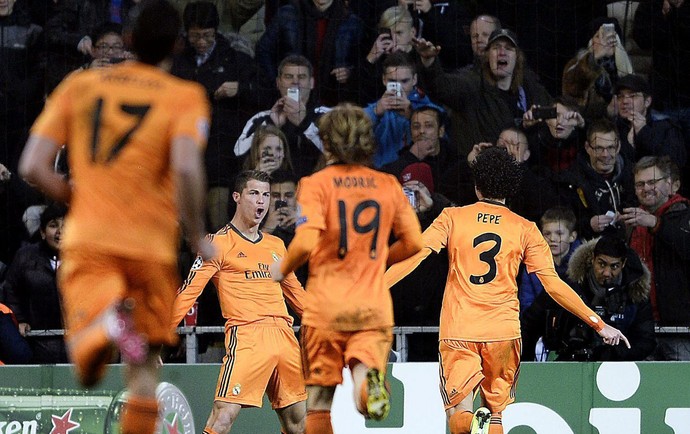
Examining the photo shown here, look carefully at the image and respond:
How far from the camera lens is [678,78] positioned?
10.3 meters

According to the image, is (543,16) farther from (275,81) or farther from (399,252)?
(399,252)

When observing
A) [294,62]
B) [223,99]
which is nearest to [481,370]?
[294,62]

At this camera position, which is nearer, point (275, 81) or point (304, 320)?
point (304, 320)

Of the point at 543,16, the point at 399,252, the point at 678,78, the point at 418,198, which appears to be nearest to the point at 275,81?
the point at 418,198

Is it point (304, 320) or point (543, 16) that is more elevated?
point (543, 16)

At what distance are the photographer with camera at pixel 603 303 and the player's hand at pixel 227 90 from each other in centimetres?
288

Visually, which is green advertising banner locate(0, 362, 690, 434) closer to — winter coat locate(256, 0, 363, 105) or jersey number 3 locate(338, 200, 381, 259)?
winter coat locate(256, 0, 363, 105)

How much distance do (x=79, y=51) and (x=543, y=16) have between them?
379 centimetres

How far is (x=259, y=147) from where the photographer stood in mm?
9773

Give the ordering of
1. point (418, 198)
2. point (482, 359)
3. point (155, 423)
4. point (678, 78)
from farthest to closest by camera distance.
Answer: point (678, 78)
point (418, 198)
point (482, 359)
point (155, 423)

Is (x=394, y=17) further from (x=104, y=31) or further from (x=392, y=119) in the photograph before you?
(x=104, y=31)

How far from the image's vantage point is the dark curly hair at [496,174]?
25.5ft

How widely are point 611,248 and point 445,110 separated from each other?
1.71 metres

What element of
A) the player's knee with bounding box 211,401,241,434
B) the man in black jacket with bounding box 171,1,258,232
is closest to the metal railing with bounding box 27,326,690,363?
the man in black jacket with bounding box 171,1,258,232
